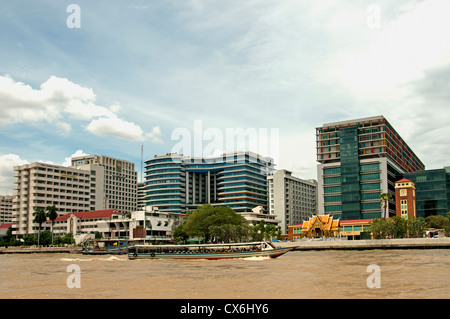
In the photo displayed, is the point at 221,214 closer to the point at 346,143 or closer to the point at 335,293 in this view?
the point at 346,143

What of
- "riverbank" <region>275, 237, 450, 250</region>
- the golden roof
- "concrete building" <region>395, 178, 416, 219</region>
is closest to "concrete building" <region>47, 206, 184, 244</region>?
the golden roof

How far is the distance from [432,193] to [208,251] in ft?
403

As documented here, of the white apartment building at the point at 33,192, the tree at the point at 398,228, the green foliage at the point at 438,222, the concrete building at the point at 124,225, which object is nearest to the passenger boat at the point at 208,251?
the tree at the point at 398,228

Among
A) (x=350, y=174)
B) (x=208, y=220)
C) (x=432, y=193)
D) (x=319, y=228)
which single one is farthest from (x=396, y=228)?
(x=432, y=193)

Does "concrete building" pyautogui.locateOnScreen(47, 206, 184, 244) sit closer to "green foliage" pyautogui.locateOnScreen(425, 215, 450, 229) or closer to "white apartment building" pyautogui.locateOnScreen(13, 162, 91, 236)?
"white apartment building" pyautogui.locateOnScreen(13, 162, 91, 236)

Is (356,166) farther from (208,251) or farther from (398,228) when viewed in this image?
(208,251)

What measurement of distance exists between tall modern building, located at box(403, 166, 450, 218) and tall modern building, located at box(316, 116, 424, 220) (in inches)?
397

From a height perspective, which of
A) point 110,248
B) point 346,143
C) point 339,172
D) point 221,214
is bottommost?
point 110,248

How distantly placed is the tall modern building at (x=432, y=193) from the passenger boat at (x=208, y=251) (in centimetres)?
11275

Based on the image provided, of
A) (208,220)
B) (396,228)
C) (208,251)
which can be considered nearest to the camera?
(208,251)

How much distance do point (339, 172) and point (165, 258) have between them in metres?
105

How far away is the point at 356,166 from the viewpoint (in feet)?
524

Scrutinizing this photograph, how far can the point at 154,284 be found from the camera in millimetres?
36188
